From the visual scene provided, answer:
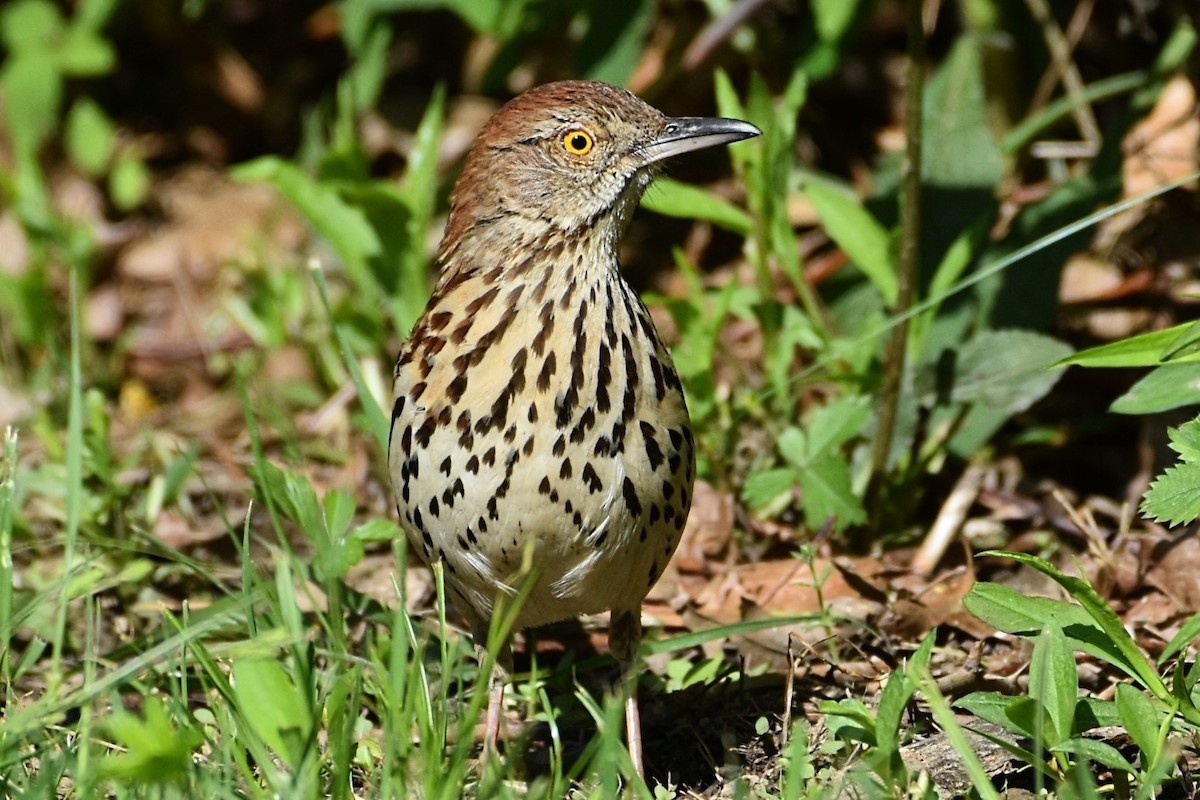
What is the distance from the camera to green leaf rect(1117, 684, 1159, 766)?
3.07 m

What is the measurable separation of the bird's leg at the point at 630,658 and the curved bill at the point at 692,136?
108 centimetres

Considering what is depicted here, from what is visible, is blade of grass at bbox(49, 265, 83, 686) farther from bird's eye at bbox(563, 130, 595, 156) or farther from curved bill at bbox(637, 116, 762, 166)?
curved bill at bbox(637, 116, 762, 166)

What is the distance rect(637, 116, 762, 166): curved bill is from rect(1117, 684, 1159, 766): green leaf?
59.2 inches

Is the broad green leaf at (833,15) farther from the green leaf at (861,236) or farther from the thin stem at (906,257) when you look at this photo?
the thin stem at (906,257)

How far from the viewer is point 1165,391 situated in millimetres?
3756

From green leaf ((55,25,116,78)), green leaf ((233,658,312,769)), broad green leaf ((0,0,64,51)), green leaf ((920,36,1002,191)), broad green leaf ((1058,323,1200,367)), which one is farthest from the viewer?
broad green leaf ((0,0,64,51))

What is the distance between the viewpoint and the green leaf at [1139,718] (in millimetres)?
3072

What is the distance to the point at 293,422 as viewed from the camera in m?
5.77

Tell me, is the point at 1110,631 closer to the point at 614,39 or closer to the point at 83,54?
the point at 614,39

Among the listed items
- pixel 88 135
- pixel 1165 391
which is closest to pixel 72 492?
pixel 1165 391

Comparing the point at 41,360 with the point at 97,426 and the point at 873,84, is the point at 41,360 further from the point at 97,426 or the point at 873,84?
the point at 873,84

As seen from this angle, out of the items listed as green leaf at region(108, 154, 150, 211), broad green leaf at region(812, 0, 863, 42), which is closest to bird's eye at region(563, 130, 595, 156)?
broad green leaf at region(812, 0, 863, 42)

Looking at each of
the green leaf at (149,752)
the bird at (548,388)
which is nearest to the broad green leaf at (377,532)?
the bird at (548,388)

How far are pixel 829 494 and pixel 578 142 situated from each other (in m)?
1.25
